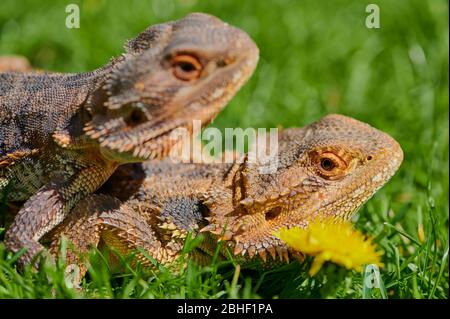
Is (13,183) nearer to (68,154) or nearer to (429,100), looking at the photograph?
(68,154)

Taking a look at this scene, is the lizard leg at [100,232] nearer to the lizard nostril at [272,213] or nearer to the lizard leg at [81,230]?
the lizard leg at [81,230]

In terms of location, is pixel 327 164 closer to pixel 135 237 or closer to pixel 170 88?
pixel 170 88

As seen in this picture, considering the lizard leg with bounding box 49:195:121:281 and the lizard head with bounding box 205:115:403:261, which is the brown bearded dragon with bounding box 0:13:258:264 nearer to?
the lizard leg with bounding box 49:195:121:281

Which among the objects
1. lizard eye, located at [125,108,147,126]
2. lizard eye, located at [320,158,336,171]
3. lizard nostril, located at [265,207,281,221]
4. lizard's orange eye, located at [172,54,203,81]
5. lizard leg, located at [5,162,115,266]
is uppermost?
lizard's orange eye, located at [172,54,203,81]

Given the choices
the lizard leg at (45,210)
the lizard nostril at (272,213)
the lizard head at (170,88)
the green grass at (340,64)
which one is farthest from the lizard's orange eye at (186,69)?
the green grass at (340,64)

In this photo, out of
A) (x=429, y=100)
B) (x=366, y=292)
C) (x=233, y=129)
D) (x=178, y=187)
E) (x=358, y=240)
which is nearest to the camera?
(x=358, y=240)

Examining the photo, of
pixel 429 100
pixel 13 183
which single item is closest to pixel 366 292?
pixel 13 183

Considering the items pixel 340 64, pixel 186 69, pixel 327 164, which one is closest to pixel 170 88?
pixel 186 69

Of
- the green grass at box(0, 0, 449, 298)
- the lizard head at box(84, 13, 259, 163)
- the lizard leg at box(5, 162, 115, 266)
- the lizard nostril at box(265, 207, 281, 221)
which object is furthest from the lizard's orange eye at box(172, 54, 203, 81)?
the green grass at box(0, 0, 449, 298)
